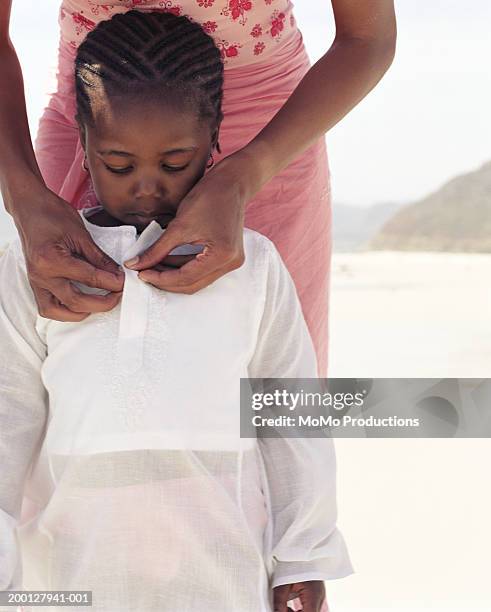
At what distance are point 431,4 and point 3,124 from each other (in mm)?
20652

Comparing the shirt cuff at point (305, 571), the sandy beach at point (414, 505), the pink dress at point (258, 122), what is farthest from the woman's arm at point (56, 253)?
the sandy beach at point (414, 505)

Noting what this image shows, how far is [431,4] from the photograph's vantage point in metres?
21.5

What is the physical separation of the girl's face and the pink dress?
0.25 m

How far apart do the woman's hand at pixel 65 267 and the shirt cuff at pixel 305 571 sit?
0.49 metres

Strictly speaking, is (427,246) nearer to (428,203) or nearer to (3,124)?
(428,203)

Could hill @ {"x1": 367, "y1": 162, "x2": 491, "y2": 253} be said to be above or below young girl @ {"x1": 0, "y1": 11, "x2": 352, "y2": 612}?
above

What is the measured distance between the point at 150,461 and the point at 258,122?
772 mm

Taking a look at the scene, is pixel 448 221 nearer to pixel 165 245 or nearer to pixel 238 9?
pixel 238 9

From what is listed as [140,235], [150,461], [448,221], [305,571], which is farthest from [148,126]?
[448,221]

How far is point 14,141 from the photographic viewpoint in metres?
1.92

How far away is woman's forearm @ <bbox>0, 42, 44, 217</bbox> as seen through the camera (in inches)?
72.2

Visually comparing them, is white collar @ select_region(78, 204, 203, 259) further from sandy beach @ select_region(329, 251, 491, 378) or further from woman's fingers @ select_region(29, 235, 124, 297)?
sandy beach @ select_region(329, 251, 491, 378)

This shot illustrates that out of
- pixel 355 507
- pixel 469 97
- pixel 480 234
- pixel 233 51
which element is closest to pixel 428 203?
pixel 480 234

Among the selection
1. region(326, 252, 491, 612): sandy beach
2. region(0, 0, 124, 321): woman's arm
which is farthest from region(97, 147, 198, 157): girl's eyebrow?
region(326, 252, 491, 612): sandy beach
